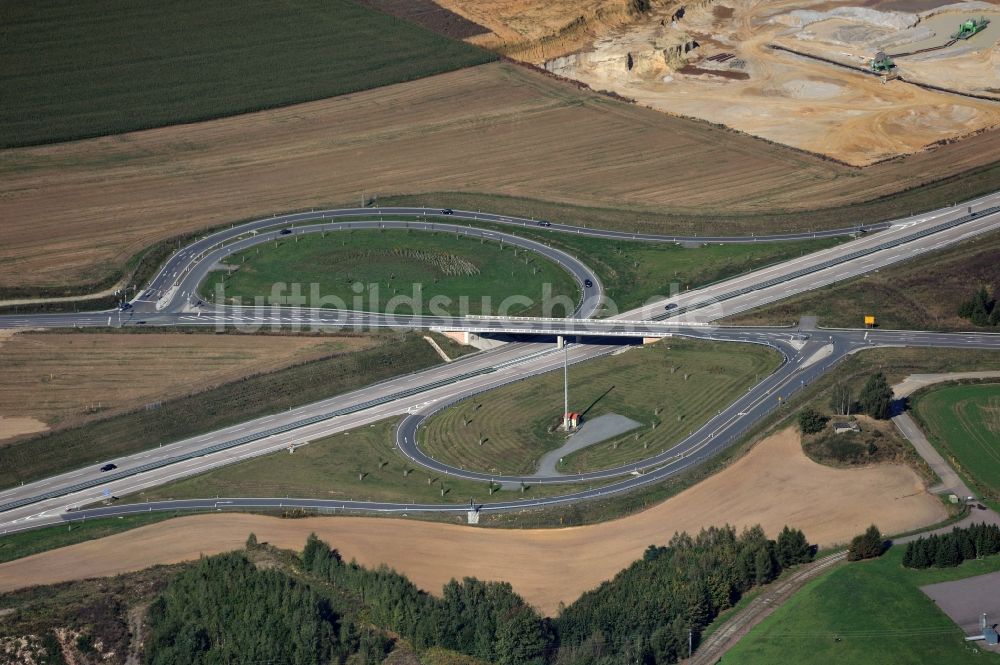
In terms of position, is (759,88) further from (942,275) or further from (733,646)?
(733,646)

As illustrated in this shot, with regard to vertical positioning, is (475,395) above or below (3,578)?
above

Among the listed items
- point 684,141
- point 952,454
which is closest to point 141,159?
point 684,141

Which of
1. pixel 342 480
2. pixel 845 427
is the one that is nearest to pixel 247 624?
pixel 342 480

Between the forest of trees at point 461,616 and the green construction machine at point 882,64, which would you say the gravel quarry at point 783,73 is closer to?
the green construction machine at point 882,64

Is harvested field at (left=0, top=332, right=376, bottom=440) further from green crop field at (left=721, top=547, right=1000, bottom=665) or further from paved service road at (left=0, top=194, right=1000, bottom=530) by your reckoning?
green crop field at (left=721, top=547, right=1000, bottom=665)

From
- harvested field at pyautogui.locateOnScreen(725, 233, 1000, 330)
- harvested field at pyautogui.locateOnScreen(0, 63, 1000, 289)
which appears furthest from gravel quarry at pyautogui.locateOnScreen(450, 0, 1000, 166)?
harvested field at pyautogui.locateOnScreen(725, 233, 1000, 330)
